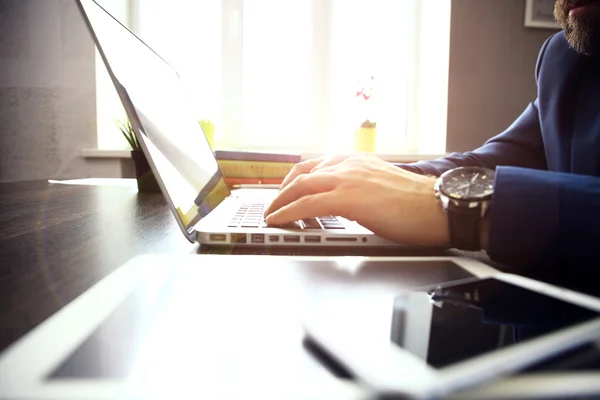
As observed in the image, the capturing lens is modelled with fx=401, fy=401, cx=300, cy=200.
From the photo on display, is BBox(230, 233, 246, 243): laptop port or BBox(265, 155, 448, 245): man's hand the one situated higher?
BBox(265, 155, 448, 245): man's hand

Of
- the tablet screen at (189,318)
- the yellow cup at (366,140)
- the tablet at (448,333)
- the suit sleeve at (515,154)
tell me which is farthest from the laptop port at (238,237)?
the yellow cup at (366,140)

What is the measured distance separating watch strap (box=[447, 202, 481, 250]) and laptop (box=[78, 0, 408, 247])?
7 cm

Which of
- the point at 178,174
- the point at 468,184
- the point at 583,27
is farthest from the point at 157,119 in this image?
the point at 583,27

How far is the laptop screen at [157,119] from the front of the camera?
0.45 m

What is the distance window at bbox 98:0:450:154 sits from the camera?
2.07m

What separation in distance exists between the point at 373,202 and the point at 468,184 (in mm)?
112

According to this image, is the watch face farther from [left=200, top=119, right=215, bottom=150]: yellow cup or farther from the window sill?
the window sill

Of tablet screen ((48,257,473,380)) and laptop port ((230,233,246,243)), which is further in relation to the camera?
laptop port ((230,233,246,243))

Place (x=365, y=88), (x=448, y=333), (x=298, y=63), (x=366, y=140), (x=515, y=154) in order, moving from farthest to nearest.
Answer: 1. (x=298, y=63)
2. (x=365, y=88)
3. (x=366, y=140)
4. (x=515, y=154)
5. (x=448, y=333)

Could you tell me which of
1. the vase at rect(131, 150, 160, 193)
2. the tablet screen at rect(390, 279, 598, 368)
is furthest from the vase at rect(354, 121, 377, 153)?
the tablet screen at rect(390, 279, 598, 368)

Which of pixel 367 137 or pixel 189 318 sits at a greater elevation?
pixel 367 137

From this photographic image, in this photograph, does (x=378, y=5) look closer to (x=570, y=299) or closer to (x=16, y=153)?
(x=16, y=153)

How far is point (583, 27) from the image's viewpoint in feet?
2.23

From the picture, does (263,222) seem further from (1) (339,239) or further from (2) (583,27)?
(2) (583,27)
